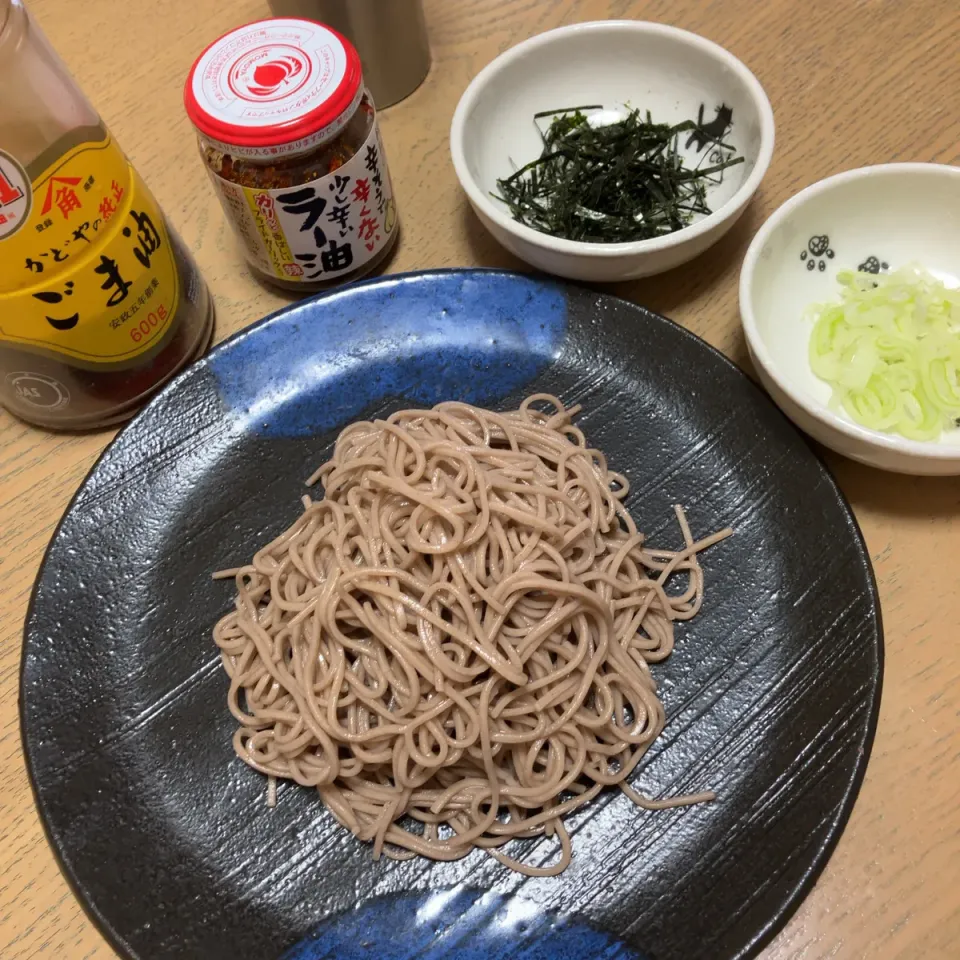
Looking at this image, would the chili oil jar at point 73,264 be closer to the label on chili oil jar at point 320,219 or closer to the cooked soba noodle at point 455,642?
the label on chili oil jar at point 320,219

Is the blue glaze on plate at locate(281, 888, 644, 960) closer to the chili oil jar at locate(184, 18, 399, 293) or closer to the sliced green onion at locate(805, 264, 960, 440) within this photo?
the sliced green onion at locate(805, 264, 960, 440)

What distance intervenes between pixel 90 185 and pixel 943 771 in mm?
1683

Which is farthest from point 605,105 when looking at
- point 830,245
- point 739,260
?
point 830,245

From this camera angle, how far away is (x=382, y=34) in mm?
1892

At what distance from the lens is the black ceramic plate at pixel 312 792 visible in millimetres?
1197

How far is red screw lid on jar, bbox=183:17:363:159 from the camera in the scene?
1332mm

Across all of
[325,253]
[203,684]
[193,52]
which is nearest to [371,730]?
[203,684]

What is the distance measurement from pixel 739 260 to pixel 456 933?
1.45m

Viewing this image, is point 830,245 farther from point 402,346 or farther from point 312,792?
point 312,792

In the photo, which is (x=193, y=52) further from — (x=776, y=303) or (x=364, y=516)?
(x=776, y=303)

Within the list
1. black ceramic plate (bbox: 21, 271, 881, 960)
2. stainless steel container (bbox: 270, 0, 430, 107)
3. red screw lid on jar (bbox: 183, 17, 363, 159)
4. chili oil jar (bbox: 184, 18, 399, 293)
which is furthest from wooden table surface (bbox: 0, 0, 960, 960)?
red screw lid on jar (bbox: 183, 17, 363, 159)

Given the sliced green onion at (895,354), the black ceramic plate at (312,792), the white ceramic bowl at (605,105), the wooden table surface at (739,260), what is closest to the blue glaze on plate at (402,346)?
the black ceramic plate at (312,792)

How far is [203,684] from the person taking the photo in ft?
4.59

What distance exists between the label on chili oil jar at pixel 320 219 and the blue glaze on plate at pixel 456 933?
1.17 m
